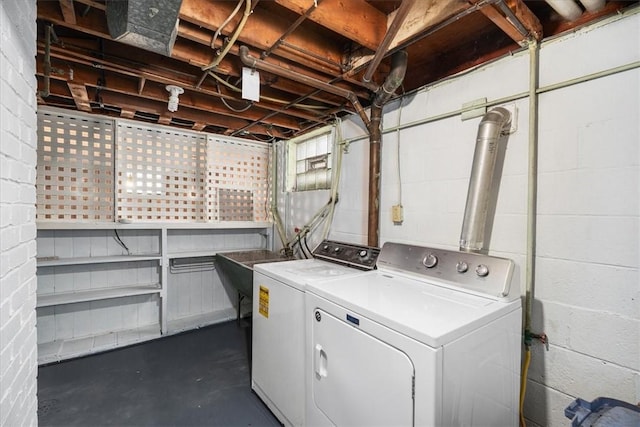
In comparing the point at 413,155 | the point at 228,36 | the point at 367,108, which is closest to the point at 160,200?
the point at 228,36

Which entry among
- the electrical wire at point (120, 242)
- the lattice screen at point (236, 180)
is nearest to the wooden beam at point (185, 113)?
the lattice screen at point (236, 180)

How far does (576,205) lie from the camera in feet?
4.28

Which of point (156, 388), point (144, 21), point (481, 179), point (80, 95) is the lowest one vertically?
point (156, 388)

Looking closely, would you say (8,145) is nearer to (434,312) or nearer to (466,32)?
(434,312)

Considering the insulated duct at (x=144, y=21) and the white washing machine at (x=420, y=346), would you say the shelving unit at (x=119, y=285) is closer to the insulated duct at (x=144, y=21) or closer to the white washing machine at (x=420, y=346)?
the insulated duct at (x=144, y=21)

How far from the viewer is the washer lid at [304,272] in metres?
A: 1.66

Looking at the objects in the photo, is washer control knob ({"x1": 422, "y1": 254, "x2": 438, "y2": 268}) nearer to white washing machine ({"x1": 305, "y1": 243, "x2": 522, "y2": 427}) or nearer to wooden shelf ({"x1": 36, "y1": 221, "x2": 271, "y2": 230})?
white washing machine ({"x1": 305, "y1": 243, "x2": 522, "y2": 427})

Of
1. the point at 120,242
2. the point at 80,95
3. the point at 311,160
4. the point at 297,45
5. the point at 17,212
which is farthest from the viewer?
the point at 311,160

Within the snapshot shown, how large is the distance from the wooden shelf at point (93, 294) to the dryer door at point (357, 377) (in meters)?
2.27

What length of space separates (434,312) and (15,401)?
1.65m

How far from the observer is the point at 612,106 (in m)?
1.21

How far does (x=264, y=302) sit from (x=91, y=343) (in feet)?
6.77

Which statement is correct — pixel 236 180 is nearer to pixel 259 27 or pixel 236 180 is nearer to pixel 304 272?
pixel 304 272

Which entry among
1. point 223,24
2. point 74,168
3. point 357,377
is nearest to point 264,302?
point 357,377
